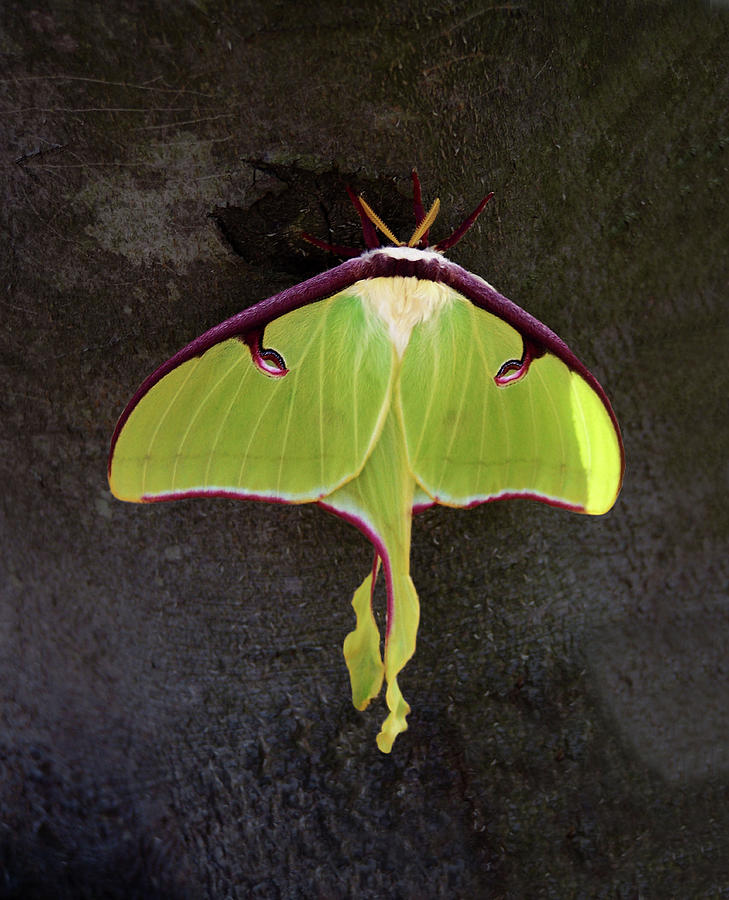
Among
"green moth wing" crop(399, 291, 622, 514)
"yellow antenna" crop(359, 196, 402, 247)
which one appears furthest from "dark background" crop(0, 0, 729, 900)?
"green moth wing" crop(399, 291, 622, 514)

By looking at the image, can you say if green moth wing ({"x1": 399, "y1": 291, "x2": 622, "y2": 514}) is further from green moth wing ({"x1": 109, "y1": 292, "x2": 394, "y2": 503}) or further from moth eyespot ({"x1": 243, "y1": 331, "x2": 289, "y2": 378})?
moth eyespot ({"x1": 243, "y1": 331, "x2": 289, "y2": 378})

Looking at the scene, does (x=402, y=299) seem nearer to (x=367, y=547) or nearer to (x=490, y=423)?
(x=490, y=423)

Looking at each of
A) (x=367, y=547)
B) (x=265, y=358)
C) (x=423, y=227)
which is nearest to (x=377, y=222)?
(x=423, y=227)

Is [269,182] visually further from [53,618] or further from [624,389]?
[53,618]

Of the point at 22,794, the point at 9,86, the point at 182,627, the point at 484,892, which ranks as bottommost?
the point at 484,892

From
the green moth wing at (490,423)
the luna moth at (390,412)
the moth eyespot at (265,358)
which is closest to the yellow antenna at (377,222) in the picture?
the luna moth at (390,412)

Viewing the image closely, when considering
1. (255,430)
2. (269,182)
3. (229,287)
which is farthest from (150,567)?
(269,182)
